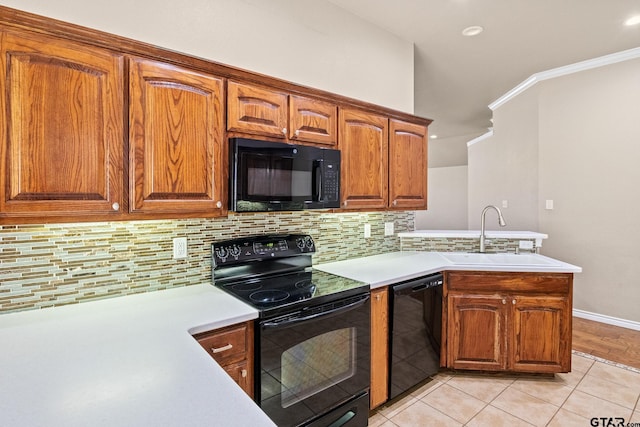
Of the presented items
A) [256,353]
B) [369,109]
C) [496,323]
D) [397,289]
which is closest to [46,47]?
[256,353]

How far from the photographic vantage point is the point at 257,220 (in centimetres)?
226

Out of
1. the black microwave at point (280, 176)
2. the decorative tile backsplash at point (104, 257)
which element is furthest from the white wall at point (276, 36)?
the decorative tile backsplash at point (104, 257)

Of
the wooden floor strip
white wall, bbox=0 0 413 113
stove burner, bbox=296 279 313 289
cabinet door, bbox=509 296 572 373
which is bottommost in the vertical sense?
the wooden floor strip

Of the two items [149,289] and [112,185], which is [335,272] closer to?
[149,289]

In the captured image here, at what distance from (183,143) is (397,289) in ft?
5.02

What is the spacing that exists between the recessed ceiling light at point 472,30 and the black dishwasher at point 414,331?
215 centimetres

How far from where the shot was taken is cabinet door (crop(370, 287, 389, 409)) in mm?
2096

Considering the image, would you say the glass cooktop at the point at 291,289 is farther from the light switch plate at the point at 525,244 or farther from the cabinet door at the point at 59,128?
the light switch plate at the point at 525,244

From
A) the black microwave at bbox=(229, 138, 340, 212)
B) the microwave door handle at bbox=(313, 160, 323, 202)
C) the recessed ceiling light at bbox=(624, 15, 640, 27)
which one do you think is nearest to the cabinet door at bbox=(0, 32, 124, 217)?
the black microwave at bbox=(229, 138, 340, 212)

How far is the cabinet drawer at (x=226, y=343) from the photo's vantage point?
4.75ft

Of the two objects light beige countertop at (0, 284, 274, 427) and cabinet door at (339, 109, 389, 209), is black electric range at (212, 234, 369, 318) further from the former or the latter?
cabinet door at (339, 109, 389, 209)

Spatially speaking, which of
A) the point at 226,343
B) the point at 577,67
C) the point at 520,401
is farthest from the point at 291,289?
the point at 577,67

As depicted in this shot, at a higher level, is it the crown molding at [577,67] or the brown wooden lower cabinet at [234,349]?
the crown molding at [577,67]

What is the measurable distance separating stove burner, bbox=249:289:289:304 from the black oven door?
0.39 feet
